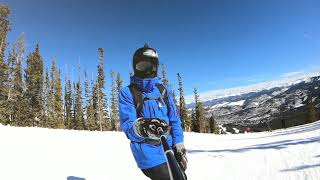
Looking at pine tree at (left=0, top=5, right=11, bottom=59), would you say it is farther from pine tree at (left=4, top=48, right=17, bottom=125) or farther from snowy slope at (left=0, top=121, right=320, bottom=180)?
snowy slope at (left=0, top=121, right=320, bottom=180)

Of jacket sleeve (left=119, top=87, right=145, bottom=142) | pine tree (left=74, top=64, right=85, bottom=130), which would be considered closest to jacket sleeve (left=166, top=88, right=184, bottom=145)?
jacket sleeve (left=119, top=87, right=145, bottom=142)

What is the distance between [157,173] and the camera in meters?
4.07

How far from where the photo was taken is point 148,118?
4.02 metres

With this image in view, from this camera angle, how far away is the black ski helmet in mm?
4258

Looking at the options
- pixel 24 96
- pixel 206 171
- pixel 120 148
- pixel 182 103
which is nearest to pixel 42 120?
pixel 24 96

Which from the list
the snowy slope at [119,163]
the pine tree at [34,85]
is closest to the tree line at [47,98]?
the pine tree at [34,85]

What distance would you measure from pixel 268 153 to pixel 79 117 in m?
69.5

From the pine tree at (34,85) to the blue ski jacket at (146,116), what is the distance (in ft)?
183

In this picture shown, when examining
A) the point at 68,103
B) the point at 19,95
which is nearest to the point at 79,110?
the point at 68,103

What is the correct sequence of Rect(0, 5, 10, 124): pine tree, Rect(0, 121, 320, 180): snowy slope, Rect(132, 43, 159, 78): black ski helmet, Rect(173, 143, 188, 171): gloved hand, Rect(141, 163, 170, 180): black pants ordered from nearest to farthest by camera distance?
Rect(141, 163, 170, 180): black pants → Rect(132, 43, 159, 78): black ski helmet → Rect(173, 143, 188, 171): gloved hand → Rect(0, 121, 320, 180): snowy slope → Rect(0, 5, 10, 124): pine tree

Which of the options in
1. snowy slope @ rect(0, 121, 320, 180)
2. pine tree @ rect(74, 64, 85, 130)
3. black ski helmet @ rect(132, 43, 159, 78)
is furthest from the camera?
pine tree @ rect(74, 64, 85, 130)

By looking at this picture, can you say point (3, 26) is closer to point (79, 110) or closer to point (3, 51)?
point (3, 51)

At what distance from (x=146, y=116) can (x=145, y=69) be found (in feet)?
2.05

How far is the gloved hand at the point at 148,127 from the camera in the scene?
3.93m
